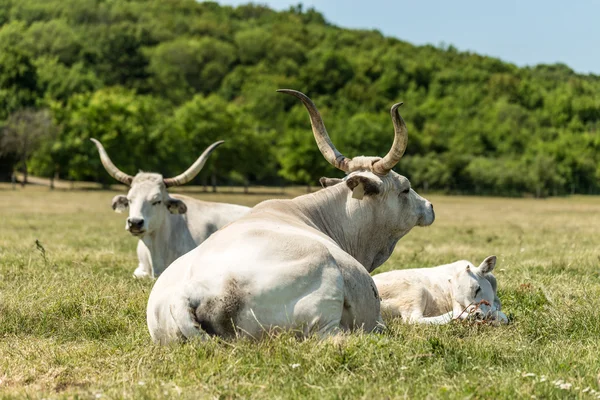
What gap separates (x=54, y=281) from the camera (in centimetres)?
873

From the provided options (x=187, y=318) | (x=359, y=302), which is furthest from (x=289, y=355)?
(x=359, y=302)

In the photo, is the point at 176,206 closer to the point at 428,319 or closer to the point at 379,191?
the point at 379,191

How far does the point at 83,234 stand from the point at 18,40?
11760 cm

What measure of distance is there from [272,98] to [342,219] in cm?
11916

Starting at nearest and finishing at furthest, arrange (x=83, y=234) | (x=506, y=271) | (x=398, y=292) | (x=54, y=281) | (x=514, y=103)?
(x=398, y=292) < (x=54, y=281) < (x=506, y=271) < (x=83, y=234) < (x=514, y=103)

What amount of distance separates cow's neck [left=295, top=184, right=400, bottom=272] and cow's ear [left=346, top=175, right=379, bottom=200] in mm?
224

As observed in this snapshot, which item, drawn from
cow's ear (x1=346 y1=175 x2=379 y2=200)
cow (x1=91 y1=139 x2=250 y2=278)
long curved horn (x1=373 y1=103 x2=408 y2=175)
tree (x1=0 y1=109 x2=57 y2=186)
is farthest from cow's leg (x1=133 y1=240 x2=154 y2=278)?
tree (x1=0 y1=109 x2=57 y2=186)

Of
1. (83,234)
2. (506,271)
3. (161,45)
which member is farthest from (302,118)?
(506,271)

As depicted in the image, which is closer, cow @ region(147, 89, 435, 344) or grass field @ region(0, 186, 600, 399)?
grass field @ region(0, 186, 600, 399)

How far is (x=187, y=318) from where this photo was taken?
5.25m

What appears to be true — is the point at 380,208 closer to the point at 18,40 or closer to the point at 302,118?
the point at 302,118

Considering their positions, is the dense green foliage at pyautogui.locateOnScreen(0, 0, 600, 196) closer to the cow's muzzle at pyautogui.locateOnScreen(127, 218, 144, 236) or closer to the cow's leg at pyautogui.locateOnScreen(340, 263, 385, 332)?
the cow's muzzle at pyautogui.locateOnScreen(127, 218, 144, 236)

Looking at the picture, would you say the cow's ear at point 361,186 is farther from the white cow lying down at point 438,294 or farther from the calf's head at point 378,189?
the white cow lying down at point 438,294

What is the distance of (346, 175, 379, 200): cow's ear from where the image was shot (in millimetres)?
7348
